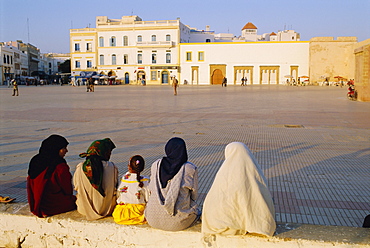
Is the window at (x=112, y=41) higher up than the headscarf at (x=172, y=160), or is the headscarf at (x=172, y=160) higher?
the window at (x=112, y=41)

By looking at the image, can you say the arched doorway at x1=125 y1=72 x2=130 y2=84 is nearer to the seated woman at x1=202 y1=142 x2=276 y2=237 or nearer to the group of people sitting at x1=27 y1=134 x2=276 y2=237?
the group of people sitting at x1=27 y1=134 x2=276 y2=237

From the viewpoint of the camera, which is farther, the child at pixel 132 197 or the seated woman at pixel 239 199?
the child at pixel 132 197

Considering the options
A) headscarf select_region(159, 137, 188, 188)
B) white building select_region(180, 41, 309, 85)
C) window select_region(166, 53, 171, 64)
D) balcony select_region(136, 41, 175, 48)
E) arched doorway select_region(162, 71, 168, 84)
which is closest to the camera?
headscarf select_region(159, 137, 188, 188)

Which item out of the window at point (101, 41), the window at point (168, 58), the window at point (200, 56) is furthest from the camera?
the window at point (101, 41)

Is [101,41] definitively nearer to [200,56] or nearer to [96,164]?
[200,56]

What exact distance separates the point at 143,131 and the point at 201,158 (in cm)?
336

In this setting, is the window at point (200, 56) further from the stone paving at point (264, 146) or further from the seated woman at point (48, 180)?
the seated woman at point (48, 180)

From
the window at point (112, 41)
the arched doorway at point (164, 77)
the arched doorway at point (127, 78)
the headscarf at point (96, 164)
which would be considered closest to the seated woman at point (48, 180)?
the headscarf at point (96, 164)

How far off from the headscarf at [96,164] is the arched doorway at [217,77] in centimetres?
5433

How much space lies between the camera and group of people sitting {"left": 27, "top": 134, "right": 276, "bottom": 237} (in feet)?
8.99

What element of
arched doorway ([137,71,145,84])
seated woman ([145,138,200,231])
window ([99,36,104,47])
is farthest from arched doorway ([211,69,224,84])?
seated woman ([145,138,200,231])

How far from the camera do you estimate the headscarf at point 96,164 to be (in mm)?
3246

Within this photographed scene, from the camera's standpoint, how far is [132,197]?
3309 mm

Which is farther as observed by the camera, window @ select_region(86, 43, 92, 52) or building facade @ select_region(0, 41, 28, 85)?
building facade @ select_region(0, 41, 28, 85)
